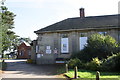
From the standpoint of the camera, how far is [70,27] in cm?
2247

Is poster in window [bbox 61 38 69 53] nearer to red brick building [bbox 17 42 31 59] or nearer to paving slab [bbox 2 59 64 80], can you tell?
paving slab [bbox 2 59 64 80]

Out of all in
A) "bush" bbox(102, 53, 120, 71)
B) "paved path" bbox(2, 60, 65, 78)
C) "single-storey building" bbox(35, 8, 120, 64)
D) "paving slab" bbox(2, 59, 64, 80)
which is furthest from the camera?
"single-storey building" bbox(35, 8, 120, 64)

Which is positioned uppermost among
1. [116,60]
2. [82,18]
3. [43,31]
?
[82,18]

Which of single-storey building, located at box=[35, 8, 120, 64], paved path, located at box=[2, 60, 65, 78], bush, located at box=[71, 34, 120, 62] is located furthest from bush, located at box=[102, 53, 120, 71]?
single-storey building, located at box=[35, 8, 120, 64]

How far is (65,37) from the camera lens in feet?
73.7

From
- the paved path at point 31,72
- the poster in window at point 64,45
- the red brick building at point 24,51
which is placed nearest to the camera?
the paved path at point 31,72

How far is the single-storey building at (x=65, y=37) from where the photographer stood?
68.9 ft

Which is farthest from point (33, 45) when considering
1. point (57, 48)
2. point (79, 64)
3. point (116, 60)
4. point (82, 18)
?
point (116, 60)

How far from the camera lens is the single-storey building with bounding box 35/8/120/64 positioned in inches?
827

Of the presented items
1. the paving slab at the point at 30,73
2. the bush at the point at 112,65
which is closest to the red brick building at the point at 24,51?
the paving slab at the point at 30,73

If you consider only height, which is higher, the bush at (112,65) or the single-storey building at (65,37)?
the single-storey building at (65,37)

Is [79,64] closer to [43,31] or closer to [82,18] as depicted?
[43,31]

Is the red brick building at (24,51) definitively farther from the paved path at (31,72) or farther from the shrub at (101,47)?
the shrub at (101,47)

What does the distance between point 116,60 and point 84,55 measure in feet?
17.1
